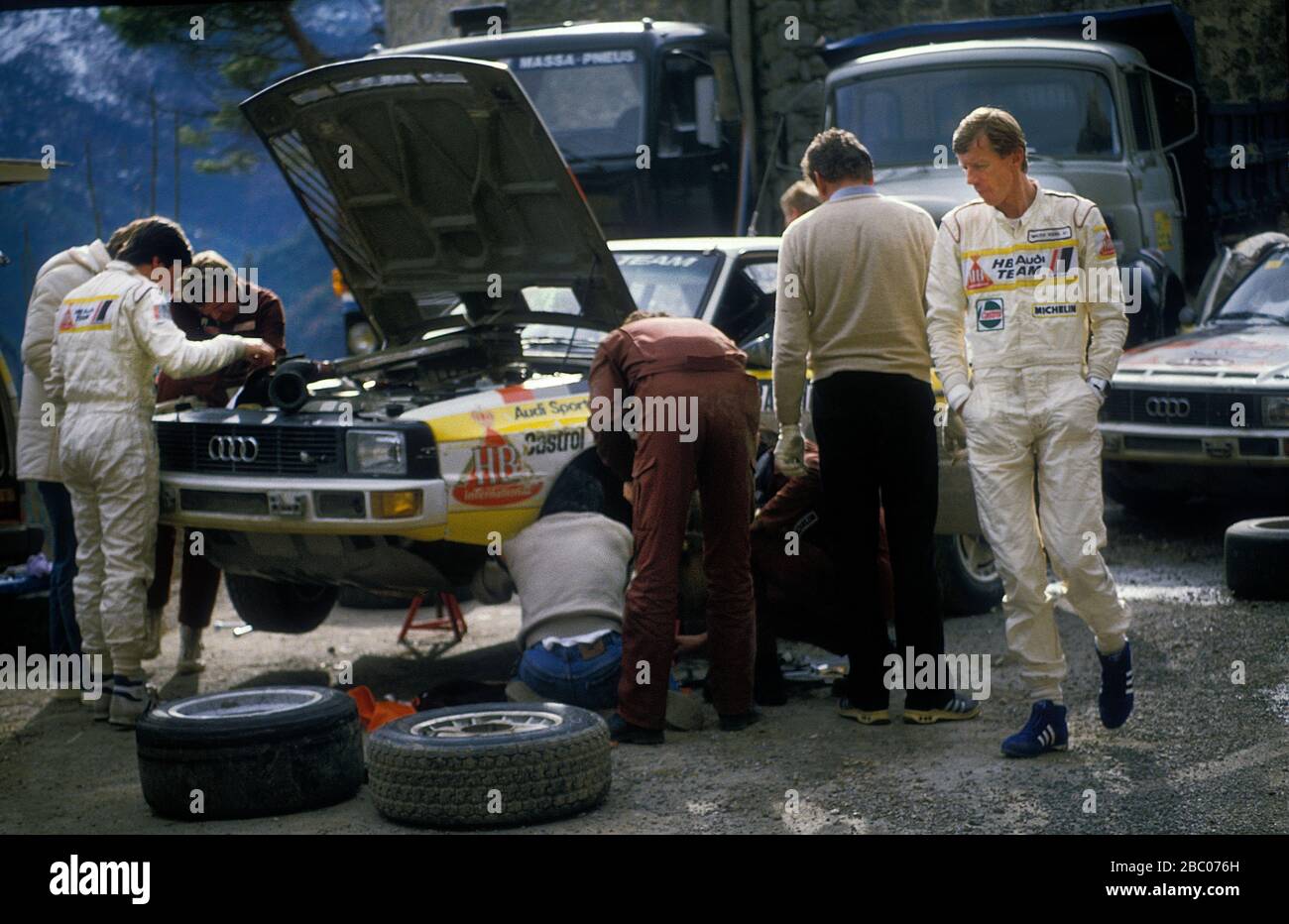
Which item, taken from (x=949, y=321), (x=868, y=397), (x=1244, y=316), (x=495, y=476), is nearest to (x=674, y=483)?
(x=868, y=397)

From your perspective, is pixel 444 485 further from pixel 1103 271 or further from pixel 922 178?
pixel 922 178

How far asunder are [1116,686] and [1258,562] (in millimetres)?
2235

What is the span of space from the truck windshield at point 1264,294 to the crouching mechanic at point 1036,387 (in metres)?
4.47

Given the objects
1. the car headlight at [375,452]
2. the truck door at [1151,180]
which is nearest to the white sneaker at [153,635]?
the car headlight at [375,452]

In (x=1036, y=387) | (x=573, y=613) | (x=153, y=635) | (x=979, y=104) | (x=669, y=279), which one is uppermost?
(x=979, y=104)

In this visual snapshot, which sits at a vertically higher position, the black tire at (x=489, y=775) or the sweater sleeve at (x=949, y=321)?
the sweater sleeve at (x=949, y=321)

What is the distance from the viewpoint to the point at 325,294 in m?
14.7

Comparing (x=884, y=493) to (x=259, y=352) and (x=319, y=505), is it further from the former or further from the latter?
(x=259, y=352)

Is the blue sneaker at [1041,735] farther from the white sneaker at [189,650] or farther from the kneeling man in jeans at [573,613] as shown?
the white sneaker at [189,650]

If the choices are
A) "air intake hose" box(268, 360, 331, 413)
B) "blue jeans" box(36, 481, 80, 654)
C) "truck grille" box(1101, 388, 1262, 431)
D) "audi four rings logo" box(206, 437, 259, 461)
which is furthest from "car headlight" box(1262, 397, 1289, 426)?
"blue jeans" box(36, 481, 80, 654)

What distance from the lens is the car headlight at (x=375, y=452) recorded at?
241 inches

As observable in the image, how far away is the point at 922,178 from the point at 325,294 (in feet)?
20.3

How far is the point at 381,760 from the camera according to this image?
498cm
